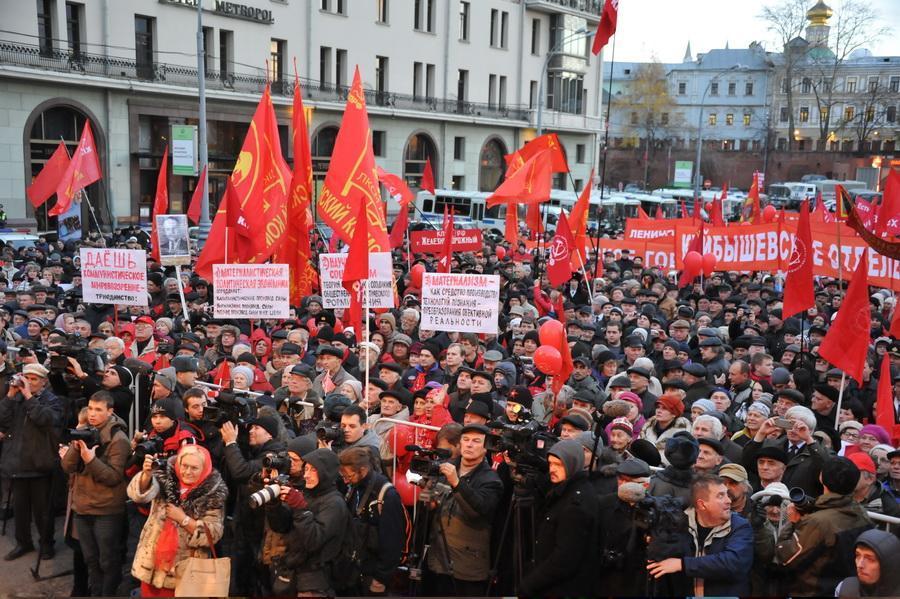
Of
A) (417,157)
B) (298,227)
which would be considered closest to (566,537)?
(298,227)

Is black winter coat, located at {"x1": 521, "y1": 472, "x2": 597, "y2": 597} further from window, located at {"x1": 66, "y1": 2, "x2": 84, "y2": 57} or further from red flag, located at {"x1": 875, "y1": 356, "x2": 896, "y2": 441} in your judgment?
window, located at {"x1": 66, "y1": 2, "x2": 84, "y2": 57}

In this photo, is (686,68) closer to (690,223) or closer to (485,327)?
(690,223)

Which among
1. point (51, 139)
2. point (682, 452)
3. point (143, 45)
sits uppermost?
point (143, 45)

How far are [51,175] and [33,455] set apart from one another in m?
13.0

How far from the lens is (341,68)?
40.5 m

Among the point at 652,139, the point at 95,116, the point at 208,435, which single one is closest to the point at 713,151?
the point at 652,139

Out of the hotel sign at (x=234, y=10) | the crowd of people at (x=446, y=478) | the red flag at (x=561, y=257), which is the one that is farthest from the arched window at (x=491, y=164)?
the crowd of people at (x=446, y=478)

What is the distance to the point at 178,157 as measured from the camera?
23.1 m

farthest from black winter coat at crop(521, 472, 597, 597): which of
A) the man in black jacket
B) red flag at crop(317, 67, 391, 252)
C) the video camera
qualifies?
red flag at crop(317, 67, 391, 252)

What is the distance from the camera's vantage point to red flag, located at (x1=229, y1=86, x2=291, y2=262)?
35.7ft

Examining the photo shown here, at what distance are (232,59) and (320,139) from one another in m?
5.66

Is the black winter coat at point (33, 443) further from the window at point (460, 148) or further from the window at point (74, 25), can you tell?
the window at point (460, 148)

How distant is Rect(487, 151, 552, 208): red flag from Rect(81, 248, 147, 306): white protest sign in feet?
21.3

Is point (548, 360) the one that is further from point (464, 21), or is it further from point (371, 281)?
point (464, 21)
